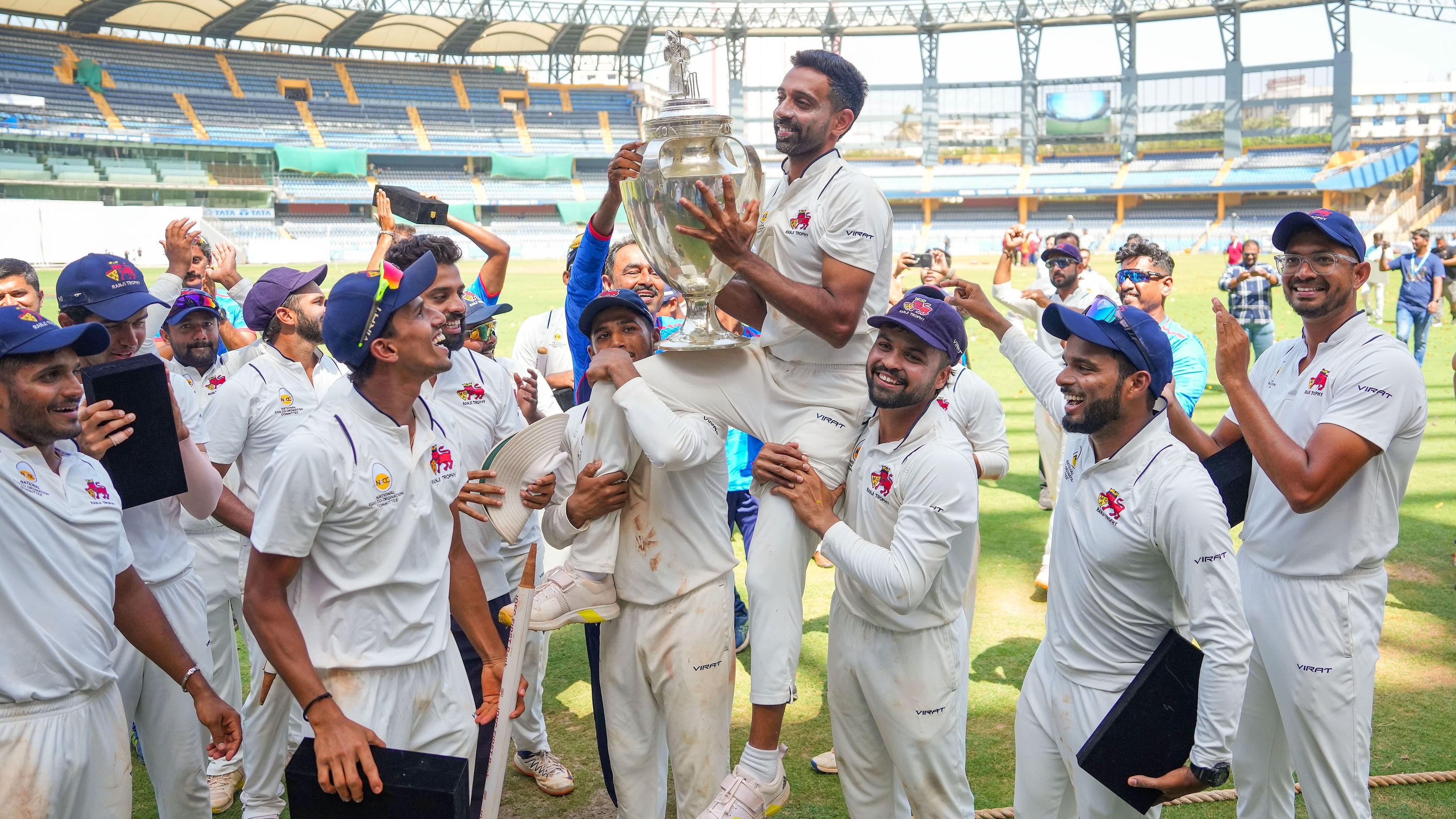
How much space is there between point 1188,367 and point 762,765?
4.13m

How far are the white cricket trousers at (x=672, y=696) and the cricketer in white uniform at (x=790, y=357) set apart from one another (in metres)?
0.21

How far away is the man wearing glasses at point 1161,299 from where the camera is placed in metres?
6.05

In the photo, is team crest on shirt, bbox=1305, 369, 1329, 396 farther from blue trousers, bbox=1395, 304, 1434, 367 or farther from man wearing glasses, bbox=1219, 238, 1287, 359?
blue trousers, bbox=1395, 304, 1434, 367

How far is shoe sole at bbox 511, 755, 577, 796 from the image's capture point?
190 inches

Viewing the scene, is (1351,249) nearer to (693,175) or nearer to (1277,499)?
(1277,499)

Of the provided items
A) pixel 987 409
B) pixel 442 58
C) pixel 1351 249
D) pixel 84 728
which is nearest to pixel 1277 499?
pixel 1351 249

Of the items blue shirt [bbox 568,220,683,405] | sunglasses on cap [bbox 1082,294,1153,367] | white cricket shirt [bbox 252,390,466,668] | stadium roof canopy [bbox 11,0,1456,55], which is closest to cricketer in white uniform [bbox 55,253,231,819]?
white cricket shirt [bbox 252,390,466,668]

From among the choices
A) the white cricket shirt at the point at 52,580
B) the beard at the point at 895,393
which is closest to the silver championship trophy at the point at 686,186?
the beard at the point at 895,393

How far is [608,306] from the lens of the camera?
392 cm

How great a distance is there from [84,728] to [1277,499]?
13.5 feet

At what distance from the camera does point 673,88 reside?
3748mm

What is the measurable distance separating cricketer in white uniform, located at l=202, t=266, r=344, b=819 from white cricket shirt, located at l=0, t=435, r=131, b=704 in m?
1.04

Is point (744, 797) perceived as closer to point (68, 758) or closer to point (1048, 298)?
point (68, 758)

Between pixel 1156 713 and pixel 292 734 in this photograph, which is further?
pixel 292 734
